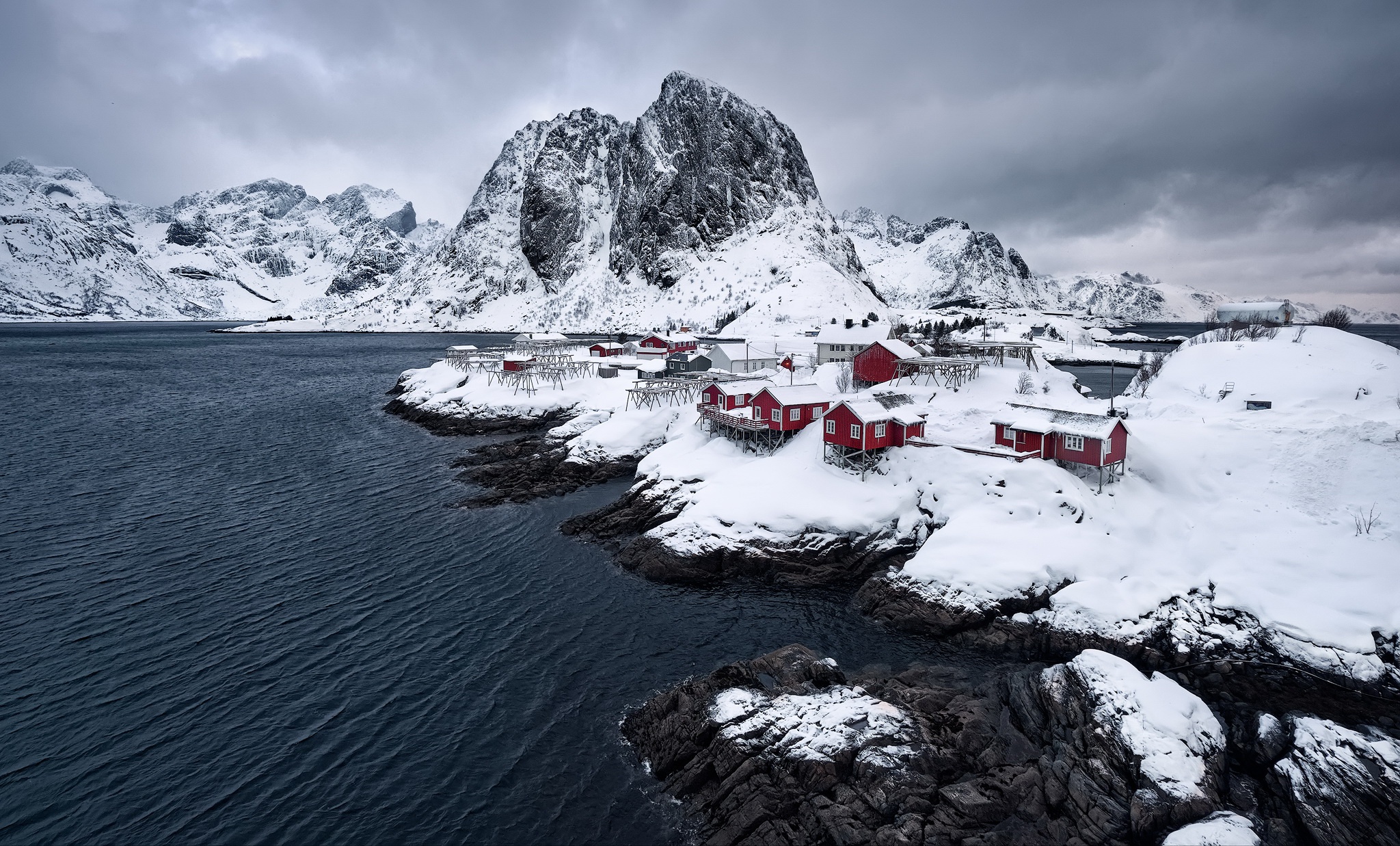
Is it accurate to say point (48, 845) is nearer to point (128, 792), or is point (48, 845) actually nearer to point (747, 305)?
point (128, 792)

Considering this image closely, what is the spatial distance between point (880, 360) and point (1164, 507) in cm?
2880

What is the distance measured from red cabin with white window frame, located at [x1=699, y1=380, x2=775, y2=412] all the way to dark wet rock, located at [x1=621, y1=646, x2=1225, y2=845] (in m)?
28.5

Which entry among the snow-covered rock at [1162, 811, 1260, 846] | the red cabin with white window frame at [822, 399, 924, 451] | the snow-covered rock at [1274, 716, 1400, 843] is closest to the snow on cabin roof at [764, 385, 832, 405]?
the red cabin with white window frame at [822, 399, 924, 451]

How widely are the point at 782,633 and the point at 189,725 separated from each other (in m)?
21.9

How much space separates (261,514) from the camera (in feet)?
132

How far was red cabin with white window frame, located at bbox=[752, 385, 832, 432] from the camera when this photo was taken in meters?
44.0

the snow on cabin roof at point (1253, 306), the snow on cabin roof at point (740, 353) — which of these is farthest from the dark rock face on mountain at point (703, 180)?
the snow on cabin roof at point (740, 353)

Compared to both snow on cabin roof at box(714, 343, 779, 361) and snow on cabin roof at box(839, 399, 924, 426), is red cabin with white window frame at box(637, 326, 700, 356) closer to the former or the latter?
snow on cabin roof at box(714, 343, 779, 361)

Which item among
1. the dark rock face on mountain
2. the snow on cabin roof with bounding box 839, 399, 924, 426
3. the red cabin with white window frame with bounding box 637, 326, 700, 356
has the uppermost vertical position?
the dark rock face on mountain

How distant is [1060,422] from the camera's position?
37062mm

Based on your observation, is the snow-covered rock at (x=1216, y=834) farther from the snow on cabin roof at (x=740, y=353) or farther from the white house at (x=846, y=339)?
the snow on cabin roof at (x=740, y=353)

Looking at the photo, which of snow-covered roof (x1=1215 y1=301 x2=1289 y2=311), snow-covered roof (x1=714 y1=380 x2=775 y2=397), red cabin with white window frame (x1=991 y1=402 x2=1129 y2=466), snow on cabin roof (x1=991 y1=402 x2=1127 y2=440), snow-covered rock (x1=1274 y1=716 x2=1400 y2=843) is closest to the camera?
snow-covered rock (x1=1274 y1=716 x2=1400 y2=843)

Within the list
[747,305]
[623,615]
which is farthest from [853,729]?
[747,305]

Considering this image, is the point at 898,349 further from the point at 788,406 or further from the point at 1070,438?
the point at 1070,438
